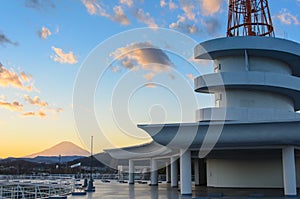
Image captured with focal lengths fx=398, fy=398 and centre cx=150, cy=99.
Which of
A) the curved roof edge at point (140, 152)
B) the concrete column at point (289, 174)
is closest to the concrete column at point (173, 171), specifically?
the curved roof edge at point (140, 152)

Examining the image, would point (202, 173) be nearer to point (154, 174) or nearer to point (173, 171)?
point (154, 174)

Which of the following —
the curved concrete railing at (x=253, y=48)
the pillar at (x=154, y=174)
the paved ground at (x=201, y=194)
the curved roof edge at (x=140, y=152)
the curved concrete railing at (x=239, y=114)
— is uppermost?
the curved concrete railing at (x=253, y=48)

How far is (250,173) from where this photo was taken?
35.8m

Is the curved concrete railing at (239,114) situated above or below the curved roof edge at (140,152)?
above

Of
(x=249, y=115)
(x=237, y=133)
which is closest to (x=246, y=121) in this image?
(x=237, y=133)

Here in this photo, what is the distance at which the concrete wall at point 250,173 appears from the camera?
35062 mm

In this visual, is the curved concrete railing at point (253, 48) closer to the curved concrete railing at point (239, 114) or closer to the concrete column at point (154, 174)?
the curved concrete railing at point (239, 114)

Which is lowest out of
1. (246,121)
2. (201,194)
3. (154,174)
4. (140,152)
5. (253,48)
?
(201,194)

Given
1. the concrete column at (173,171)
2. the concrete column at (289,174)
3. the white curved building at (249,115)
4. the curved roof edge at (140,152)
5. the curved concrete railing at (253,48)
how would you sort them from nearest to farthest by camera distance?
the white curved building at (249,115) → the concrete column at (289,174) → the curved concrete railing at (253,48) → the concrete column at (173,171) → the curved roof edge at (140,152)

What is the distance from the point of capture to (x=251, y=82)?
3103 cm

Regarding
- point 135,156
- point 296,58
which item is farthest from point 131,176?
point 296,58

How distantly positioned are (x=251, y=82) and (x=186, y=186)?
952cm

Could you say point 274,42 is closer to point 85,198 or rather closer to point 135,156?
point 85,198

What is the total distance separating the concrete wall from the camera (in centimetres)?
3506
